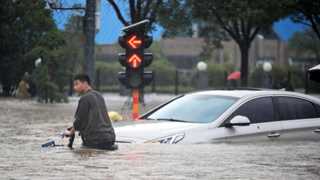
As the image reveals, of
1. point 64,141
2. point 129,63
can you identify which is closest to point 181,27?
point 129,63

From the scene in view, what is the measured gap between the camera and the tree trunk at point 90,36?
23078mm

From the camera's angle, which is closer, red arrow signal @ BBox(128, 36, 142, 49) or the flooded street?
the flooded street

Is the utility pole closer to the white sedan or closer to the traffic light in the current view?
the traffic light

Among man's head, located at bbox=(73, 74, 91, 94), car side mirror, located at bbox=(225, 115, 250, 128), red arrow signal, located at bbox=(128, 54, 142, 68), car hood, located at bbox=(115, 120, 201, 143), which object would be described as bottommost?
car hood, located at bbox=(115, 120, 201, 143)

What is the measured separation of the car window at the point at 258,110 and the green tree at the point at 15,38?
25.9m

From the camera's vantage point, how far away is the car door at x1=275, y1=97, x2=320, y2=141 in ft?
45.9

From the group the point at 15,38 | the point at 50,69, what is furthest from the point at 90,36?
the point at 50,69

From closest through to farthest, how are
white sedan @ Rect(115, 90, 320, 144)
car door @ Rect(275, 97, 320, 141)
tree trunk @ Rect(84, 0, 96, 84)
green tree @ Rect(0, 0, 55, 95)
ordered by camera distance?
1. white sedan @ Rect(115, 90, 320, 144)
2. car door @ Rect(275, 97, 320, 141)
3. tree trunk @ Rect(84, 0, 96, 84)
4. green tree @ Rect(0, 0, 55, 95)

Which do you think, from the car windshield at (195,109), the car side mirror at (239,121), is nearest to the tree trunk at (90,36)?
the car windshield at (195,109)

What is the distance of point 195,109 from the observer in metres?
13.9

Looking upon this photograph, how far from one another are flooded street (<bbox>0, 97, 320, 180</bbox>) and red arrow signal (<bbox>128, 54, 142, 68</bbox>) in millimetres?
6687

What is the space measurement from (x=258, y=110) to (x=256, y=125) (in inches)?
12.5

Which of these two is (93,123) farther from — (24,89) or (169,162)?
(24,89)

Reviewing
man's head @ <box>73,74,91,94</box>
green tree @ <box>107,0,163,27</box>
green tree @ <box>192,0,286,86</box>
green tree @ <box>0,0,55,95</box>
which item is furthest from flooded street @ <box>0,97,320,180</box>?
green tree @ <box>0,0,55,95</box>
